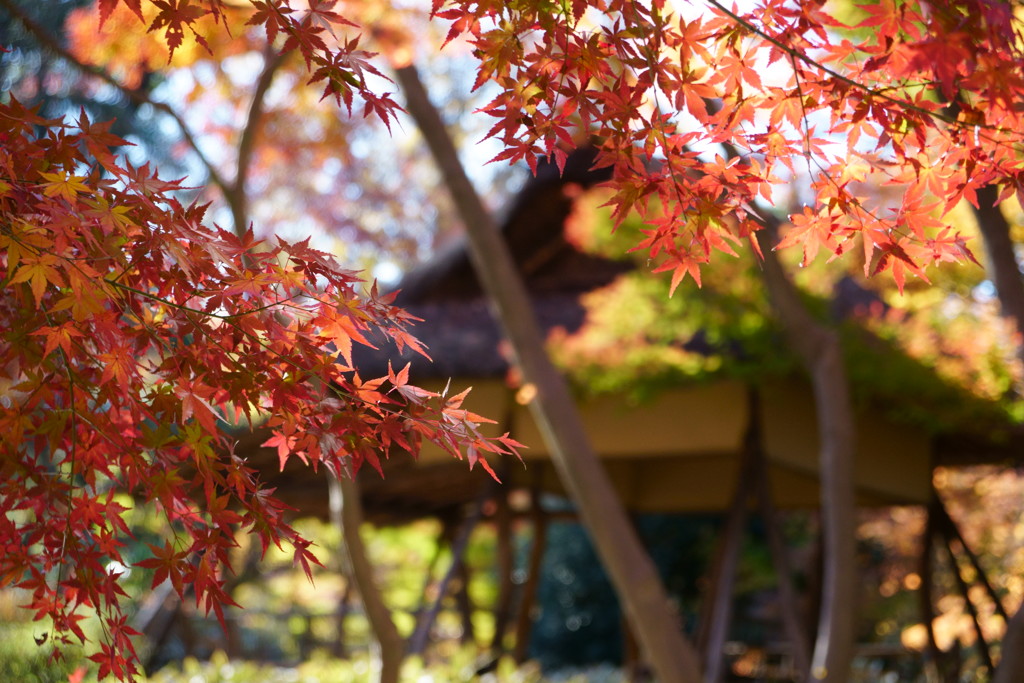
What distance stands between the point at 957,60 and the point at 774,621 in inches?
339

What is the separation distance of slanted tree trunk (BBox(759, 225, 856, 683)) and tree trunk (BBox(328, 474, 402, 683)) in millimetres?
1624

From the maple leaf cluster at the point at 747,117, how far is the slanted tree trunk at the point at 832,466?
212 cm

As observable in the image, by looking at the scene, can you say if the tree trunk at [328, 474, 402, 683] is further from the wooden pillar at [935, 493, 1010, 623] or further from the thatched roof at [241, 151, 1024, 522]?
the wooden pillar at [935, 493, 1010, 623]

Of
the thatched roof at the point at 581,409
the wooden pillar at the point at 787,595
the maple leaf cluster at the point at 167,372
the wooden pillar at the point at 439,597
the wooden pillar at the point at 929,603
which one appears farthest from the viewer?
the wooden pillar at the point at 929,603

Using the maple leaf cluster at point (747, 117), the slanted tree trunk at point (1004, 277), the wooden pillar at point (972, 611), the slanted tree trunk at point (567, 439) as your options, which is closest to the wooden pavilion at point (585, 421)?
the wooden pillar at point (972, 611)

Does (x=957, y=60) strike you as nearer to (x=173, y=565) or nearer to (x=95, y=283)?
(x=95, y=283)

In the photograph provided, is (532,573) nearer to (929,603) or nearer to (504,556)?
(504,556)

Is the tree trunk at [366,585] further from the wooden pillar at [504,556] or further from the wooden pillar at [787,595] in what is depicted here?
the wooden pillar at [504,556]

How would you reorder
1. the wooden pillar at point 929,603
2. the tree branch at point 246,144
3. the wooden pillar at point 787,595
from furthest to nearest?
the wooden pillar at point 929,603 → the wooden pillar at point 787,595 → the tree branch at point 246,144

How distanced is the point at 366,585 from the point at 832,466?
74.0 inches

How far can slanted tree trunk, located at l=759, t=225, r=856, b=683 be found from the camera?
3.83 m

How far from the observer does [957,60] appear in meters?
1.18

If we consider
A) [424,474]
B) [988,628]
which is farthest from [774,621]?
[424,474]

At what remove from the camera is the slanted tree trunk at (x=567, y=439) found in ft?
12.6
